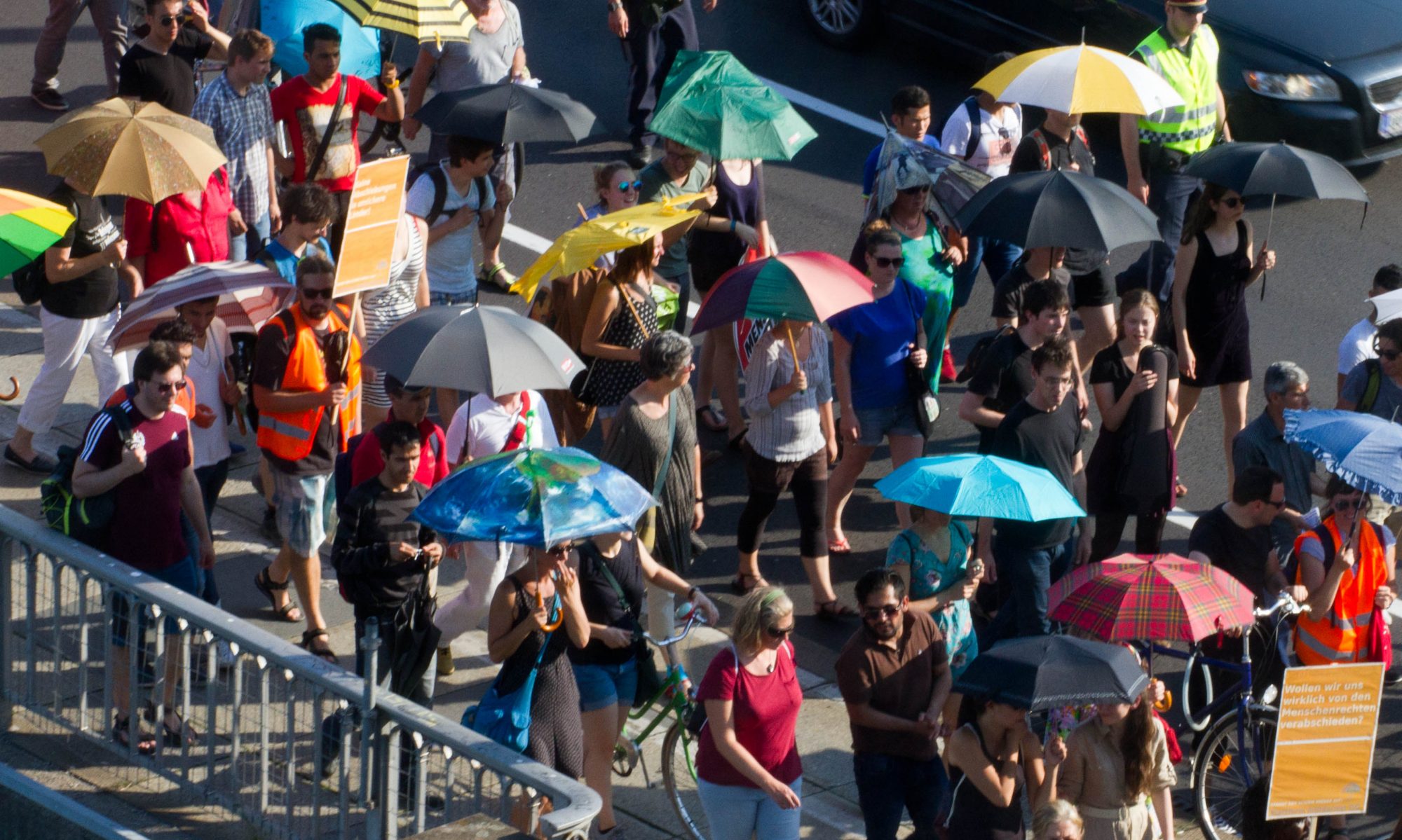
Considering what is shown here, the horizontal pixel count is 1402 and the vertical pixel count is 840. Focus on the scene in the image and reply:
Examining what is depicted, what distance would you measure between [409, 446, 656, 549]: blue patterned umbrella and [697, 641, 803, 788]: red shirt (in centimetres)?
64

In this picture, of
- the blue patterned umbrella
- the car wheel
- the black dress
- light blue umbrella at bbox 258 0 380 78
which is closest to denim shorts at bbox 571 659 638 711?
the blue patterned umbrella

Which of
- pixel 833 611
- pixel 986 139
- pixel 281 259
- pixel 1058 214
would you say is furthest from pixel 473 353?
pixel 986 139

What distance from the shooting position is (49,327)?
31.1 feet

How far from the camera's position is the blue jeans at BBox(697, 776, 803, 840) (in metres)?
7.20

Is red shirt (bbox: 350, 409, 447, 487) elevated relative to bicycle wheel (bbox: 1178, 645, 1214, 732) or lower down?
elevated

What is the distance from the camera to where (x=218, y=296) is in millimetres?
8219

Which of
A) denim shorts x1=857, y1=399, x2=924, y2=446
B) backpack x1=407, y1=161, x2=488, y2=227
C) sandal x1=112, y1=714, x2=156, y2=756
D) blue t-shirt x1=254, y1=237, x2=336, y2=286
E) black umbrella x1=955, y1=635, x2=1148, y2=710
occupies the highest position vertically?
backpack x1=407, y1=161, x2=488, y2=227

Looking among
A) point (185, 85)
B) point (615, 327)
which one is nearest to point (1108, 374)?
point (615, 327)

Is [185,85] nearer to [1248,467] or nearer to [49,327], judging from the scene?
[49,327]

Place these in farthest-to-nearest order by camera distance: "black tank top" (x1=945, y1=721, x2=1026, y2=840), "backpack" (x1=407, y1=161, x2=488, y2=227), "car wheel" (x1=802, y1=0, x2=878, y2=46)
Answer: "car wheel" (x1=802, y1=0, x2=878, y2=46)
"backpack" (x1=407, y1=161, x2=488, y2=227)
"black tank top" (x1=945, y1=721, x2=1026, y2=840)

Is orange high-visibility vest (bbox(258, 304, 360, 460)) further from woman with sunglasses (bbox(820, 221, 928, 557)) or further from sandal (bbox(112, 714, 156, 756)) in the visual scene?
woman with sunglasses (bbox(820, 221, 928, 557))

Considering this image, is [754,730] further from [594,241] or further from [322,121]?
[322,121]

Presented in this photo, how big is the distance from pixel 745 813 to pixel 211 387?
2962 millimetres

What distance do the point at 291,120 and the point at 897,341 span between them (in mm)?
3600
